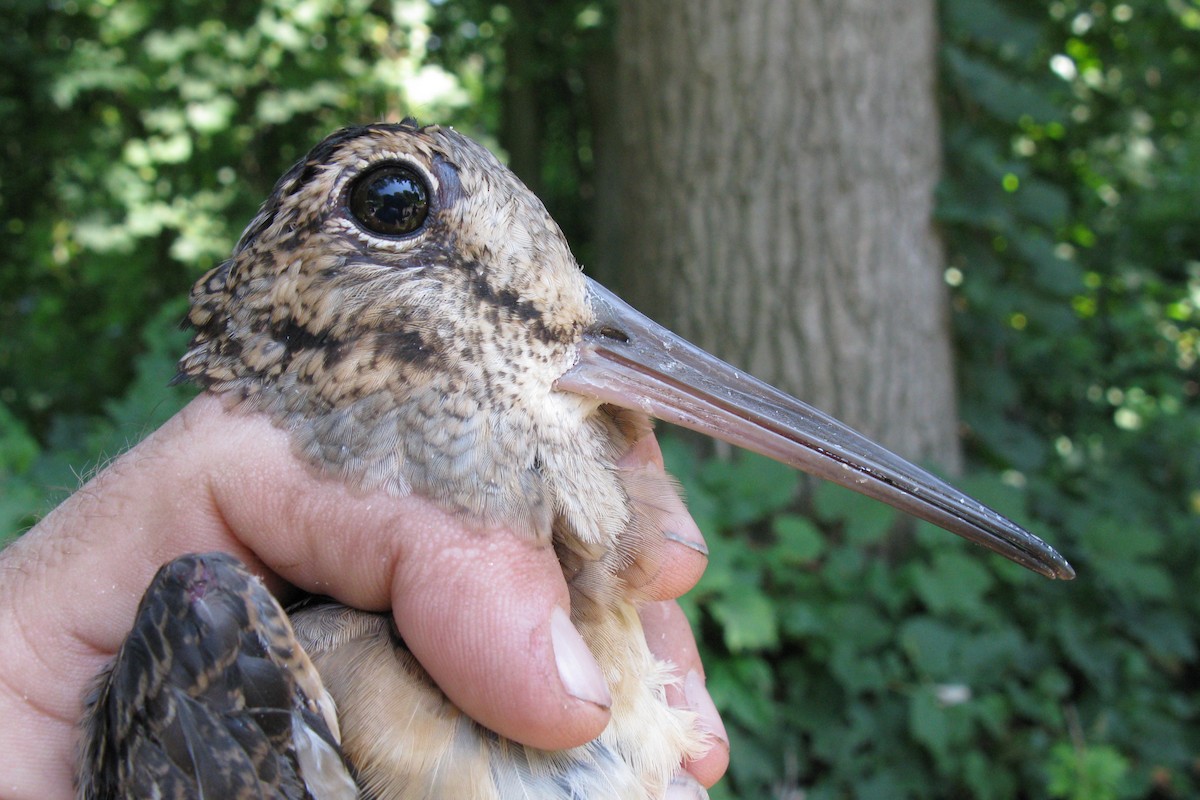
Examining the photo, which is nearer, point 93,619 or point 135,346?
point 93,619

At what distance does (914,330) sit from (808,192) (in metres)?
0.76

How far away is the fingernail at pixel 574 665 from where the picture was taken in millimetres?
1181

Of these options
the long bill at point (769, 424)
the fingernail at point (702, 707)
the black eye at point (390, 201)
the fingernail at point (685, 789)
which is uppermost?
the black eye at point (390, 201)

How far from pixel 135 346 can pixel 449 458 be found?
5.91 meters

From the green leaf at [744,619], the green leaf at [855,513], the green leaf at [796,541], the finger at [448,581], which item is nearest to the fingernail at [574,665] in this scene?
the finger at [448,581]

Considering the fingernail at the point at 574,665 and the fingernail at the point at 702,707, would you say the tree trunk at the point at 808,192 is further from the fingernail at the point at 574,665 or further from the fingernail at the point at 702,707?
the fingernail at the point at 574,665

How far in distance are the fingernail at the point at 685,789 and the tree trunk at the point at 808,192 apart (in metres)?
2.56

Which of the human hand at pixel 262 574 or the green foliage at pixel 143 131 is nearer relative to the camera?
the human hand at pixel 262 574

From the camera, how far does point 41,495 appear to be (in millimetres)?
3232

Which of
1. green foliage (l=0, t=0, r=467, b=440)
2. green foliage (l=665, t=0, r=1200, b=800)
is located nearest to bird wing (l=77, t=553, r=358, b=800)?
green foliage (l=665, t=0, r=1200, b=800)

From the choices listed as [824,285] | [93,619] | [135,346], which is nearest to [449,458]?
[93,619]

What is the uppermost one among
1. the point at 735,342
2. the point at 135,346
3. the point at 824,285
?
the point at 824,285

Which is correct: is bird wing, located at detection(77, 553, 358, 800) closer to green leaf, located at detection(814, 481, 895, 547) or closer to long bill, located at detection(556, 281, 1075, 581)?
long bill, located at detection(556, 281, 1075, 581)

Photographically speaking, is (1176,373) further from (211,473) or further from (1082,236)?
(211,473)
